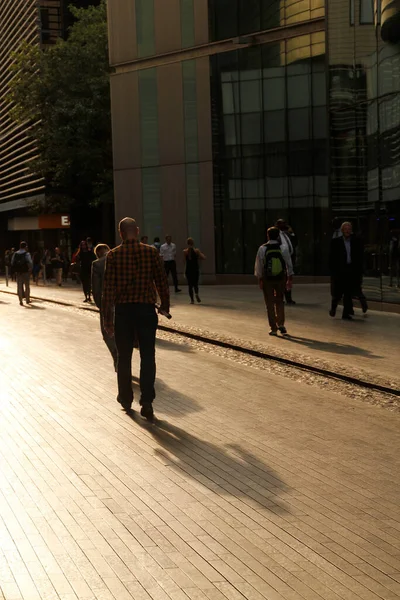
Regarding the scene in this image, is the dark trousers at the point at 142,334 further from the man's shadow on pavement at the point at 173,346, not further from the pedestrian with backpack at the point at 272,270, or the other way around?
the pedestrian with backpack at the point at 272,270

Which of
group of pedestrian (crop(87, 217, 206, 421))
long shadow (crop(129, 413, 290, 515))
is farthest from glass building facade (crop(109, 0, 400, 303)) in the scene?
long shadow (crop(129, 413, 290, 515))

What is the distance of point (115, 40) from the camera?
39.6m

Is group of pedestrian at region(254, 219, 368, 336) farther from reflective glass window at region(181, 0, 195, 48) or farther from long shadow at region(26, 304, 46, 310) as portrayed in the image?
reflective glass window at region(181, 0, 195, 48)

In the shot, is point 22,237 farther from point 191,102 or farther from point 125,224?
point 125,224

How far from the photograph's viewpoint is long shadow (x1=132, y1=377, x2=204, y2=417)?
9.47 metres

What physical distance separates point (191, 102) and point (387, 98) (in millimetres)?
16868

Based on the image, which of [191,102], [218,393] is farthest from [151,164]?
[218,393]

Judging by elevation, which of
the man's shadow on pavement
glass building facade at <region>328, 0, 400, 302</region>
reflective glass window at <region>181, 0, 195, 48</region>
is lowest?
the man's shadow on pavement

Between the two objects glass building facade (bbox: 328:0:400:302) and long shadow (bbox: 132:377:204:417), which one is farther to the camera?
glass building facade (bbox: 328:0:400:302)

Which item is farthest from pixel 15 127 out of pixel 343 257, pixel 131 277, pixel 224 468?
pixel 224 468

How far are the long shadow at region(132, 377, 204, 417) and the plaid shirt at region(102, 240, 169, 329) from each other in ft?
3.20

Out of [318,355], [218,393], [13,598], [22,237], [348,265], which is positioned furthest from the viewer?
[22,237]

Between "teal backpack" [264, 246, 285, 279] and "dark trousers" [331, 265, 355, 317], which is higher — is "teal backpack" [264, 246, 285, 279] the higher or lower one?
the higher one

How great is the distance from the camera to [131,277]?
9156 millimetres
